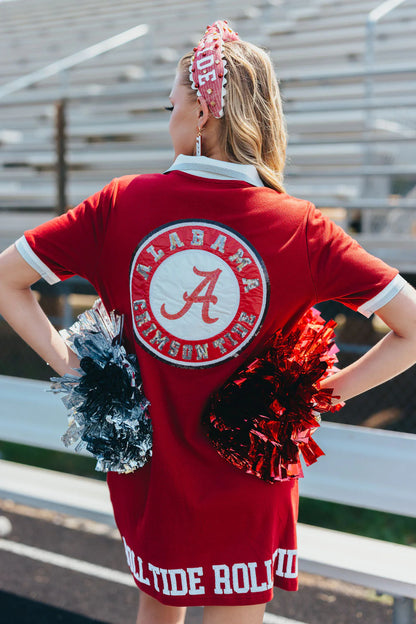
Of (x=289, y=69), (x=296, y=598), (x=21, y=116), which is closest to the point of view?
(x=296, y=598)

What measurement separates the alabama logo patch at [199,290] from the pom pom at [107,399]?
115 millimetres

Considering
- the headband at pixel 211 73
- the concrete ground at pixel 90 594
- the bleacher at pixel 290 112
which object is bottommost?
the concrete ground at pixel 90 594

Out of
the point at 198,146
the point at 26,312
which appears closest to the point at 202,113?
the point at 198,146

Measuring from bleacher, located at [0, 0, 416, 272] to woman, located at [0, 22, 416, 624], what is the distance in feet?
13.6

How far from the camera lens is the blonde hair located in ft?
4.49

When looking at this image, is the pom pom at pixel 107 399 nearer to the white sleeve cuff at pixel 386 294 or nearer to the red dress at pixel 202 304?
the red dress at pixel 202 304

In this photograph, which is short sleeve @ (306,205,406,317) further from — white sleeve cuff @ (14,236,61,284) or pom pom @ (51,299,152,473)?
white sleeve cuff @ (14,236,61,284)

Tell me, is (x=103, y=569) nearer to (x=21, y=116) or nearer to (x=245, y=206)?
(x=245, y=206)

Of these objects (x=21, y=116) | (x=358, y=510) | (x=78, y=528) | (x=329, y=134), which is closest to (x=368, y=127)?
(x=329, y=134)

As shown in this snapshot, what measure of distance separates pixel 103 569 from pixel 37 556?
34 centimetres

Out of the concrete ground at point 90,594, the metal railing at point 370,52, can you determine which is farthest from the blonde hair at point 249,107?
the metal railing at point 370,52

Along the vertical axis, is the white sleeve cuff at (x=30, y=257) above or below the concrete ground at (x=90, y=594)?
above

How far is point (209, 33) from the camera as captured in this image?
1414 mm

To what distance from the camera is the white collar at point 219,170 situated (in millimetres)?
1372
